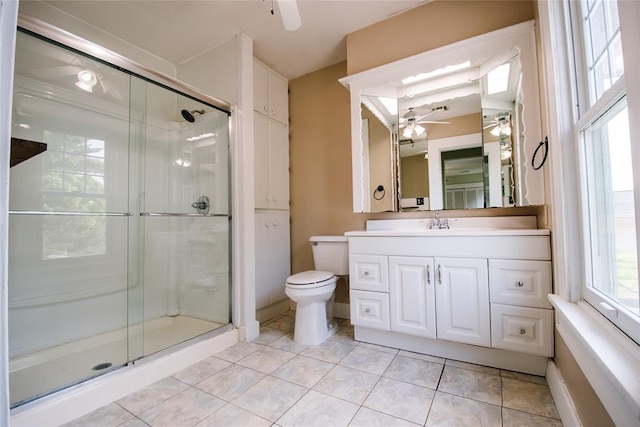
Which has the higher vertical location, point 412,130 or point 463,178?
point 412,130

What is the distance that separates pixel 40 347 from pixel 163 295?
2.49 feet

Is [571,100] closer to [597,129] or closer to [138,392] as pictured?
[597,129]

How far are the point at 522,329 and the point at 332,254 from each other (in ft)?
4.32

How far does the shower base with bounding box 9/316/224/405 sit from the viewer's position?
1.29 meters

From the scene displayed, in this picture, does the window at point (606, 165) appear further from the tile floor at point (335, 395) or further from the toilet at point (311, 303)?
the toilet at point (311, 303)

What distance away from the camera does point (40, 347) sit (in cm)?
173

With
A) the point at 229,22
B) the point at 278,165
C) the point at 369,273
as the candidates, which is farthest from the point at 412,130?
the point at 229,22

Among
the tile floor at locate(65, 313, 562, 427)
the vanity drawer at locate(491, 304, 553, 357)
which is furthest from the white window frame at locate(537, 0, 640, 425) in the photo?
the tile floor at locate(65, 313, 562, 427)

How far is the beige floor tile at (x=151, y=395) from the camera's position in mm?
1282

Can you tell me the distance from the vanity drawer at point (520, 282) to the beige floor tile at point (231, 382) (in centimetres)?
143

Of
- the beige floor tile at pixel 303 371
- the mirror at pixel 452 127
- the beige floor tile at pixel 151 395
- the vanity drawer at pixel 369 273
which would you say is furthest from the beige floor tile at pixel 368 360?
the mirror at pixel 452 127

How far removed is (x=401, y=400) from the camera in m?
1.29

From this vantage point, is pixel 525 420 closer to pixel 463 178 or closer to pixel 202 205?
pixel 463 178

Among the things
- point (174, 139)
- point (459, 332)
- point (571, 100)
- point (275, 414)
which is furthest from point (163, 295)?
point (571, 100)
